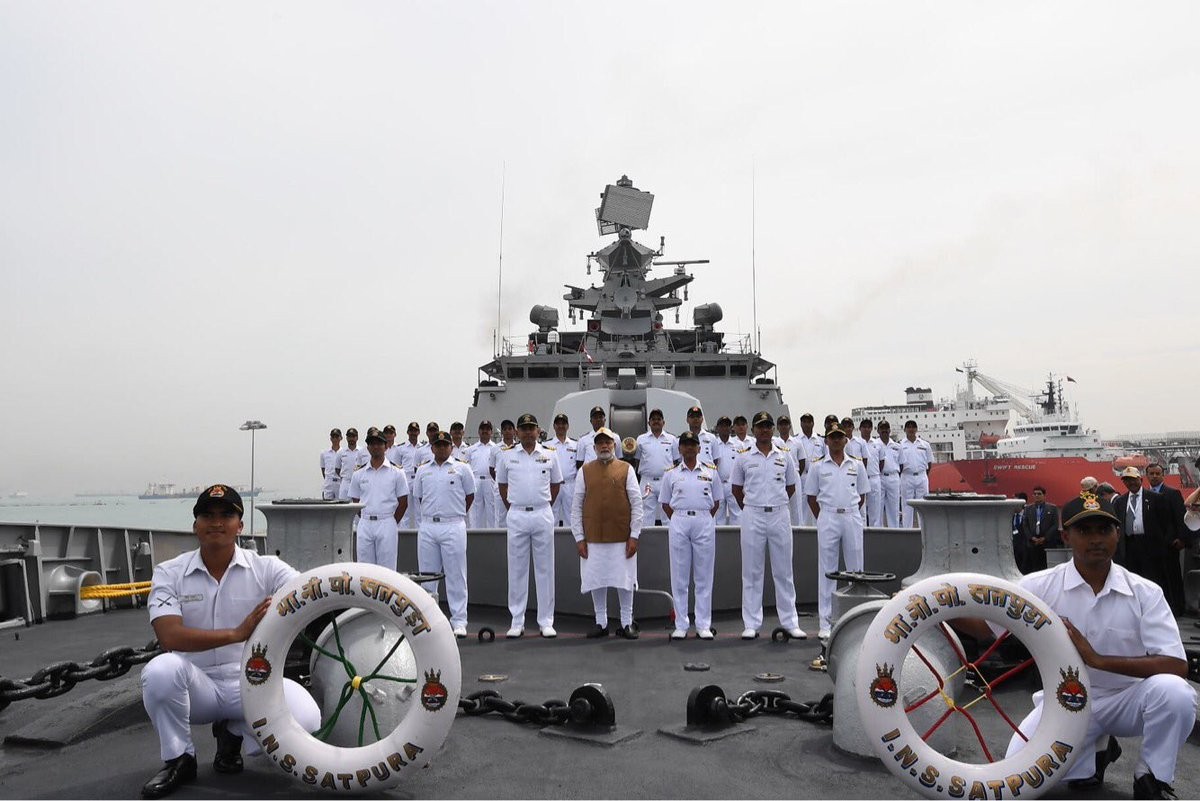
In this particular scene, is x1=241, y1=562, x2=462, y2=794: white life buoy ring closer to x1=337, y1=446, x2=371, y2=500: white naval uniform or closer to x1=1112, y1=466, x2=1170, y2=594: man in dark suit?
x1=1112, y1=466, x2=1170, y2=594: man in dark suit

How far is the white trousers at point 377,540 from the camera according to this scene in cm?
676

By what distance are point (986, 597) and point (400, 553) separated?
5869mm

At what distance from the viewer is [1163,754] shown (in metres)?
2.70

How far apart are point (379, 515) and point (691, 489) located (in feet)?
8.52

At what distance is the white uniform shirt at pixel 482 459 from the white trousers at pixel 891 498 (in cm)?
539

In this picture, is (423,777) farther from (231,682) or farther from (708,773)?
(708,773)

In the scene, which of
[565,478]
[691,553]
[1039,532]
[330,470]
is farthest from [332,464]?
[1039,532]

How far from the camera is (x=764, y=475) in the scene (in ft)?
20.8

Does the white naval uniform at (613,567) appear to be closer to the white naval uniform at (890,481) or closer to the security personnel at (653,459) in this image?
the security personnel at (653,459)

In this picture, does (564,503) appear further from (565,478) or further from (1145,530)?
(1145,530)

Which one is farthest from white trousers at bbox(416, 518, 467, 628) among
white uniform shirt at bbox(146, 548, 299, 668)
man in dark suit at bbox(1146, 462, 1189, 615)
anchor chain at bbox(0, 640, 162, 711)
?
man in dark suit at bbox(1146, 462, 1189, 615)

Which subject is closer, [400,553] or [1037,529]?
[400,553]

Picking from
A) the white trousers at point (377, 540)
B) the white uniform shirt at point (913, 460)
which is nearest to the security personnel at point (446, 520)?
the white trousers at point (377, 540)

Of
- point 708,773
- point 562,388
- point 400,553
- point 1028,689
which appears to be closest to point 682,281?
point 562,388
